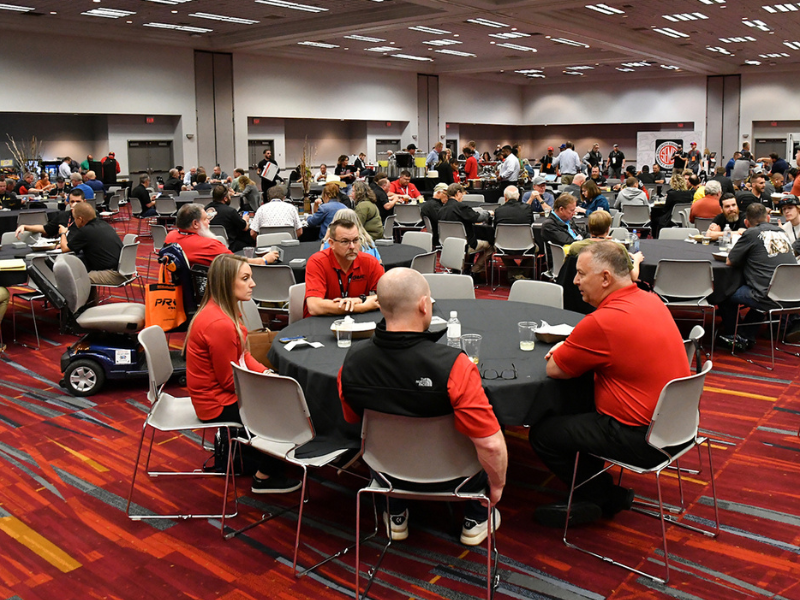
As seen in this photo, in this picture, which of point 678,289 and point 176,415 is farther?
point 678,289

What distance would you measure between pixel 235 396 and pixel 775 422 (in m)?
3.47

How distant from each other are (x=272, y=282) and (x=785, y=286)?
13.4ft

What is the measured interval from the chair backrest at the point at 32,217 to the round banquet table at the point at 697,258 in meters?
8.32

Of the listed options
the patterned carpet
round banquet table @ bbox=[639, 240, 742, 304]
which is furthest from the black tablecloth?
round banquet table @ bbox=[639, 240, 742, 304]

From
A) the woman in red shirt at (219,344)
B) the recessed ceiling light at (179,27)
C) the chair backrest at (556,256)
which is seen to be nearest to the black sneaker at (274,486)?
the woman in red shirt at (219,344)

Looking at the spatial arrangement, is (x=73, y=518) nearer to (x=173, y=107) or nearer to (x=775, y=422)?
(x=775, y=422)

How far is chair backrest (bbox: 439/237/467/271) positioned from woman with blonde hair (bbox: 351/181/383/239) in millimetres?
1255

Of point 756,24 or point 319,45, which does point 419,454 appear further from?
point 319,45

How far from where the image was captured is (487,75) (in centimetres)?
2805

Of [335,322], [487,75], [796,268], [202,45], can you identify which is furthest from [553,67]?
[335,322]

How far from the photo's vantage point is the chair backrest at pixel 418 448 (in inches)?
107

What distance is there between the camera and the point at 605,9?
49.6ft

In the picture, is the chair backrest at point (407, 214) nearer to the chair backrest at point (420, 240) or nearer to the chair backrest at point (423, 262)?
the chair backrest at point (420, 240)

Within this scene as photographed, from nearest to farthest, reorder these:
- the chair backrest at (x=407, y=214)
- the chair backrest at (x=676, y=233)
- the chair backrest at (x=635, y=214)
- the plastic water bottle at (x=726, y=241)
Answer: the plastic water bottle at (x=726, y=241), the chair backrest at (x=676, y=233), the chair backrest at (x=407, y=214), the chair backrest at (x=635, y=214)
